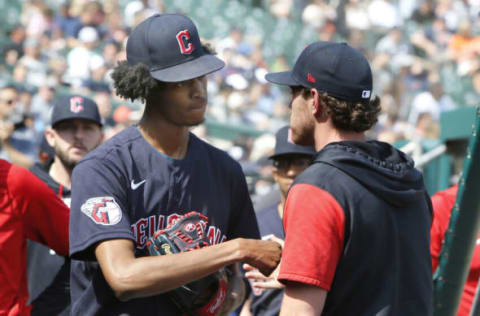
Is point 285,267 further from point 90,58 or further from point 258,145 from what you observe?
point 90,58

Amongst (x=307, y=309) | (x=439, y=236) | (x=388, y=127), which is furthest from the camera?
(x=388, y=127)

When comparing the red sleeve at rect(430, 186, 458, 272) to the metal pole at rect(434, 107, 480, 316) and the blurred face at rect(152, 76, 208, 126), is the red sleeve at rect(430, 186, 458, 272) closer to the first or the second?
the metal pole at rect(434, 107, 480, 316)

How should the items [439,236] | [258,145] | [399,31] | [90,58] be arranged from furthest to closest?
1. [399,31]
2. [90,58]
3. [258,145]
4. [439,236]

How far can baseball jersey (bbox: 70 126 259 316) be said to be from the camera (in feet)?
9.08

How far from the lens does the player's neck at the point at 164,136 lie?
10.2ft

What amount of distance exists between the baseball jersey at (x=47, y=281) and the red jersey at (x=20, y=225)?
626 mm

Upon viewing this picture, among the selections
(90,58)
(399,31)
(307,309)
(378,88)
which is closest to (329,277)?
(307,309)

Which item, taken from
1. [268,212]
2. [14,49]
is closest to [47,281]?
[268,212]

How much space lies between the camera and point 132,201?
2898 millimetres

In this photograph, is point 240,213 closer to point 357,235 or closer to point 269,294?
point 357,235

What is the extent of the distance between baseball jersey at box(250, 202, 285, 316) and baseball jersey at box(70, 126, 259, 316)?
146 centimetres

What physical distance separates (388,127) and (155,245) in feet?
37.1

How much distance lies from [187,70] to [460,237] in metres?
1.40

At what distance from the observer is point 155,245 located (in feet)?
9.56
